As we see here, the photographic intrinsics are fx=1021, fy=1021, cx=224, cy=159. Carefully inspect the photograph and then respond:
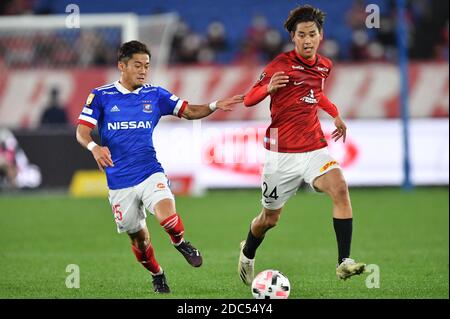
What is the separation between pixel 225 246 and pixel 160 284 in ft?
12.9

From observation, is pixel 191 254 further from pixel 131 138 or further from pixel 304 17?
pixel 304 17

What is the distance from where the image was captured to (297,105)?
8.80m

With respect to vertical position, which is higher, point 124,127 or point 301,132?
point 124,127

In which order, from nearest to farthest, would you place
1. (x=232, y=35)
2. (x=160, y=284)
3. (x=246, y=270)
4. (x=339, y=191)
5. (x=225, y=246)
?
1. (x=339, y=191)
2. (x=160, y=284)
3. (x=246, y=270)
4. (x=225, y=246)
5. (x=232, y=35)

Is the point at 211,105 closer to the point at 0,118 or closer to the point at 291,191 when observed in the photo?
the point at 291,191

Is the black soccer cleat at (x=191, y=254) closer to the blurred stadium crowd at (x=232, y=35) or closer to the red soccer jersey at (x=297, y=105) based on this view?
the red soccer jersey at (x=297, y=105)

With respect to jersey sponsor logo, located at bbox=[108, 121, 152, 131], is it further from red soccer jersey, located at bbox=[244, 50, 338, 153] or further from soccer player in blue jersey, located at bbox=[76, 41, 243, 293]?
red soccer jersey, located at bbox=[244, 50, 338, 153]

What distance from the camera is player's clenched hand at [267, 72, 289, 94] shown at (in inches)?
325

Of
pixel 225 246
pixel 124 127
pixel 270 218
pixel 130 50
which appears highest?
pixel 130 50

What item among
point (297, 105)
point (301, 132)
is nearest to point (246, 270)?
point (301, 132)

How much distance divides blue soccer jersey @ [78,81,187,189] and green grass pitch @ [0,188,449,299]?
1023mm

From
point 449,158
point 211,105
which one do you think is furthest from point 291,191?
point 449,158

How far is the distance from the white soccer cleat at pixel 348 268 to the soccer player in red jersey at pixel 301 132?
204mm

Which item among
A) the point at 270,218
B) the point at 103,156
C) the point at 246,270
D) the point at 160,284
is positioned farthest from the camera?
the point at 246,270
